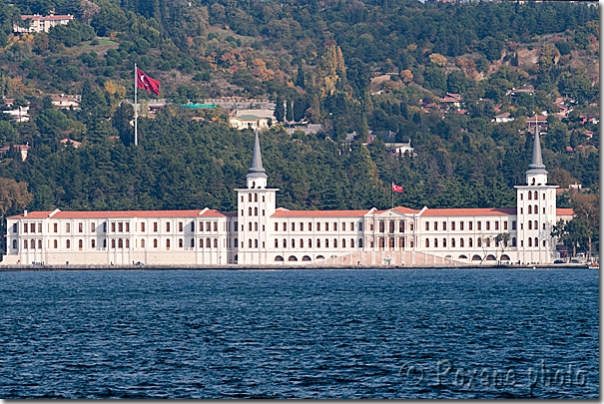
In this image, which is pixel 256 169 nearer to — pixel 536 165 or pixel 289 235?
pixel 289 235

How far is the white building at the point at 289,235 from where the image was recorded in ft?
479

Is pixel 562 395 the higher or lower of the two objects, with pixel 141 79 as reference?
lower

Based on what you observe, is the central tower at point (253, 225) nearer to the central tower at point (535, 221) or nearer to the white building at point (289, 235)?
the white building at point (289, 235)

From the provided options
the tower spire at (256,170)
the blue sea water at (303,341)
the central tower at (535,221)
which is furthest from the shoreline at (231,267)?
the blue sea water at (303,341)

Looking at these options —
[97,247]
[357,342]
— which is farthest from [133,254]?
[357,342]

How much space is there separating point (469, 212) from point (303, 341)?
8495cm

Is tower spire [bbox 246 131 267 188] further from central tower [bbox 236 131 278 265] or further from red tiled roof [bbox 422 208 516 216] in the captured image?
red tiled roof [bbox 422 208 516 216]

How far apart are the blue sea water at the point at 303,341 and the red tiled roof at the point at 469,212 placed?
36.1m

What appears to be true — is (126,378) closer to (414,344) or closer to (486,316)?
(414,344)

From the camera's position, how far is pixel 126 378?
51.3 meters

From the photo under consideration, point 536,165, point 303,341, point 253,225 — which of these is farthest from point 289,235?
point 303,341

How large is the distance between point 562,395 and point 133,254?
106380 mm

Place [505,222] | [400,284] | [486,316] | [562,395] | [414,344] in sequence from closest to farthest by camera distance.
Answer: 1. [562,395]
2. [414,344]
3. [486,316]
4. [400,284]
5. [505,222]

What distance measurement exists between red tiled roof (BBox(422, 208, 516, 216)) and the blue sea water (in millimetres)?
36110
